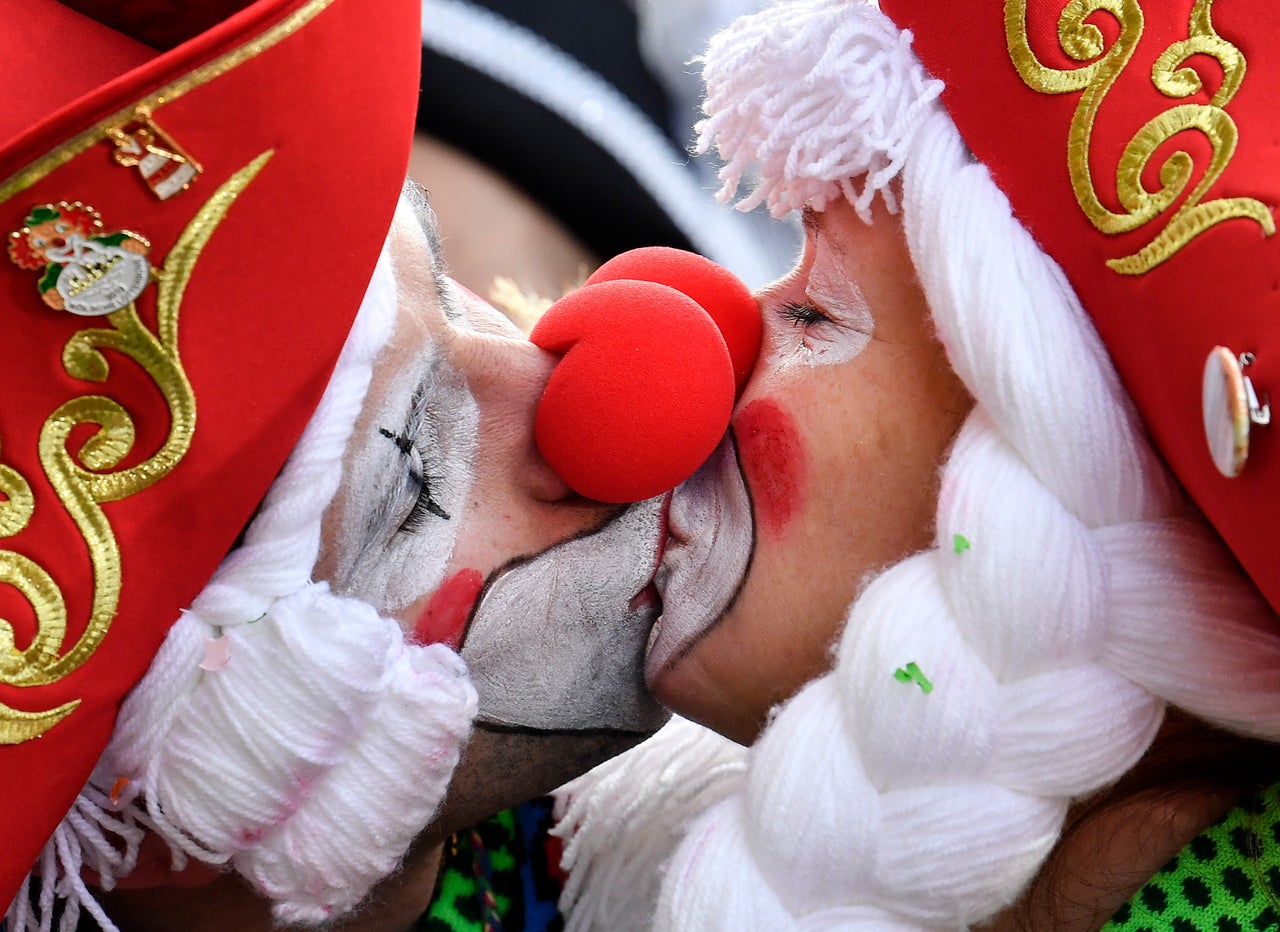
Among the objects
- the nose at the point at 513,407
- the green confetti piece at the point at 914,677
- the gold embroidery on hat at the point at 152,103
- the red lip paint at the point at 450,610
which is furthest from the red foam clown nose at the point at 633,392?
the gold embroidery on hat at the point at 152,103

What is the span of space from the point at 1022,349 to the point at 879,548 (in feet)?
0.65

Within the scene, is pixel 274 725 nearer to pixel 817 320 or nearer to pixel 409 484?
pixel 409 484

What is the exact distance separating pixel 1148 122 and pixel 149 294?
0.64m

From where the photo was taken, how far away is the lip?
3.34ft

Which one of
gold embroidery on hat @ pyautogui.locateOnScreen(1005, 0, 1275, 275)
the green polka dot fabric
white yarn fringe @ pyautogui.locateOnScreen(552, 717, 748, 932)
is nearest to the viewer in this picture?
Answer: gold embroidery on hat @ pyautogui.locateOnScreen(1005, 0, 1275, 275)

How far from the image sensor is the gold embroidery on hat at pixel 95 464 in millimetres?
722

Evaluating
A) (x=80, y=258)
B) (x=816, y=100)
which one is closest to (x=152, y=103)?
(x=80, y=258)

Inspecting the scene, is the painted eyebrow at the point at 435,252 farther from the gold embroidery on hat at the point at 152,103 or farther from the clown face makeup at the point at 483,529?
the gold embroidery on hat at the point at 152,103

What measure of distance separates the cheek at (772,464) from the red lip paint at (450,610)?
0.79 feet

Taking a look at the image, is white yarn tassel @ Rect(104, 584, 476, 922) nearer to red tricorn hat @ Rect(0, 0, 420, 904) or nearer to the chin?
red tricorn hat @ Rect(0, 0, 420, 904)

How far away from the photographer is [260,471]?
813 mm

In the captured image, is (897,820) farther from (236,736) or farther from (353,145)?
(353,145)

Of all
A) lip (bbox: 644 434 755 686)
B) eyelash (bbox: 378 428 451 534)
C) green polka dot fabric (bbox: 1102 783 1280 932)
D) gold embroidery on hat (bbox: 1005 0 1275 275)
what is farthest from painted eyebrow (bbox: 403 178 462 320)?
green polka dot fabric (bbox: 1102 783 1280 932)

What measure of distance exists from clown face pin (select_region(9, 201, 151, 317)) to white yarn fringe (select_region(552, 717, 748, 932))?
76 cm
